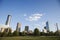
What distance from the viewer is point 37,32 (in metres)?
22.3
